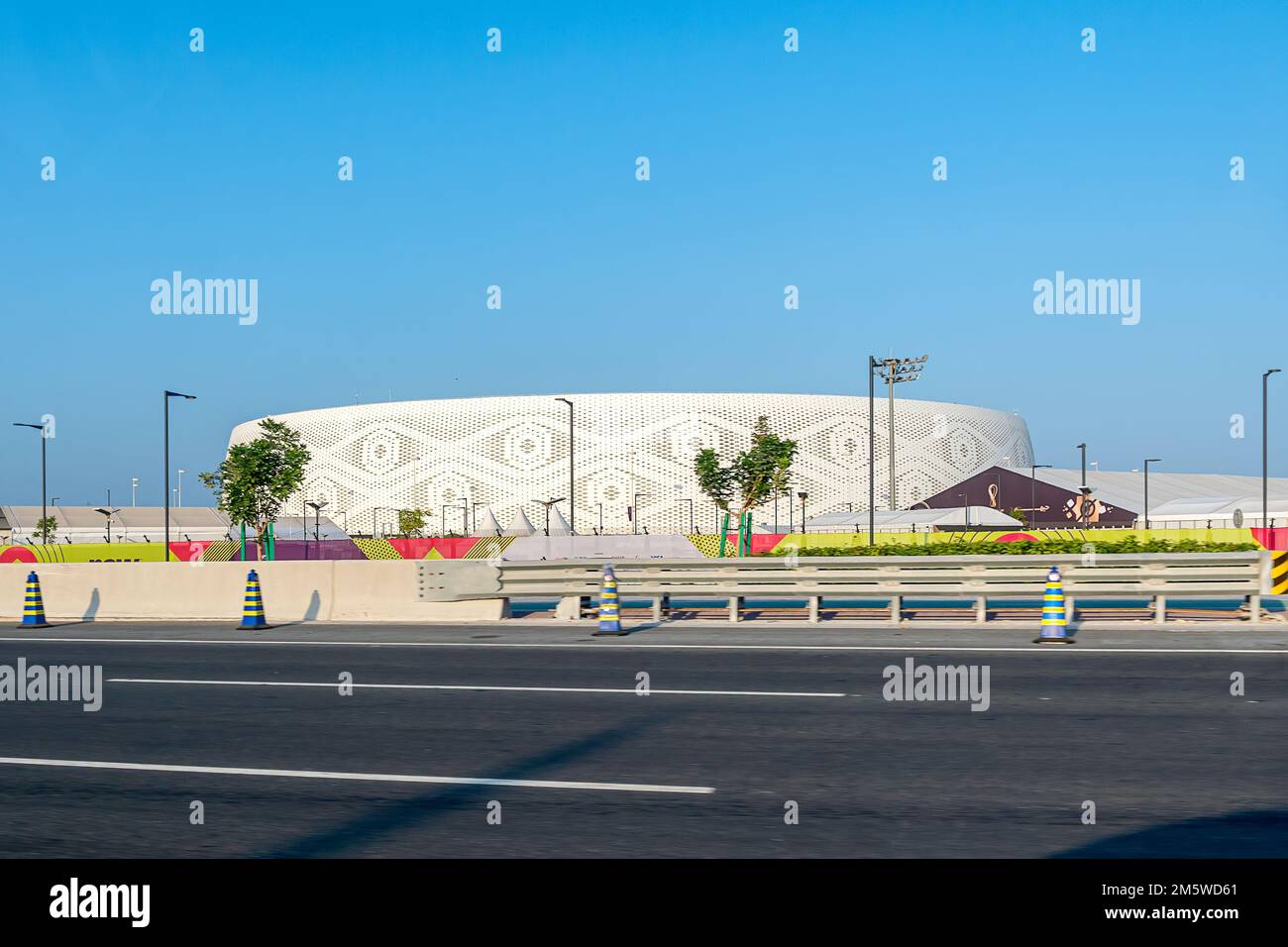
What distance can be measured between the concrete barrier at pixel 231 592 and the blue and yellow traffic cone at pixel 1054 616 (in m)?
8.57

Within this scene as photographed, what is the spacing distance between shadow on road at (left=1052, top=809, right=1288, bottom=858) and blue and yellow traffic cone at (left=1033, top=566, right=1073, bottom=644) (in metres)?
8.83

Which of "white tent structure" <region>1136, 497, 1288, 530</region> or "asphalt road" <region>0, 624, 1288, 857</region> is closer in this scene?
"asphalt road" <region>0, 624, 1288, 857</region>

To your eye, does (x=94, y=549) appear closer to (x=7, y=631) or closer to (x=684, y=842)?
(x=7, y=631)

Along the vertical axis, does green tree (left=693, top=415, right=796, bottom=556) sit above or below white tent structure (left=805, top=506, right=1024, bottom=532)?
above

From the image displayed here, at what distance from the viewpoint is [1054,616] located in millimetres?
14664

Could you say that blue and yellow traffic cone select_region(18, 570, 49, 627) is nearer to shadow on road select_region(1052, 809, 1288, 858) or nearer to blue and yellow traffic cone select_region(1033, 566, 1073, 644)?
blue and yellow traffic cone select_region(1033, 566, 1073, 644)

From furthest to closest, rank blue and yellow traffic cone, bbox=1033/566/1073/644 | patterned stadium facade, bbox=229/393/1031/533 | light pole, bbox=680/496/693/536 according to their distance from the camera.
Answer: patterned stadium facade, bbox=229/393/1031/533 < light pole, bbox=680/496/693/536 < blue and yellow traffic cone, bbox=1033/566/1073/644

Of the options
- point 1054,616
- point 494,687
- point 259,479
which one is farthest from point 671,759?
point 259,479

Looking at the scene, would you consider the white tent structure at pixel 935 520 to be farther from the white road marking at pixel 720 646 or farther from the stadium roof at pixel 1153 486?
the white road marking at pixel 720 646

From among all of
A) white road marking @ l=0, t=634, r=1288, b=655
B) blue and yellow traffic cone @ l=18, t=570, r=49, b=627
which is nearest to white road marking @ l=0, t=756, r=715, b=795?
white road marking @ l=0, t=634, r=1288, b=655

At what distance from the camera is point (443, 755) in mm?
7910

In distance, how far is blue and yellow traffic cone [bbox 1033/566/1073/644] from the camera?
47.7ft

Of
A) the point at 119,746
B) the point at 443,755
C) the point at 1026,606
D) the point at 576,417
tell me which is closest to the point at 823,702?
the point at 443,755

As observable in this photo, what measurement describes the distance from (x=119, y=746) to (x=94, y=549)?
154ft
